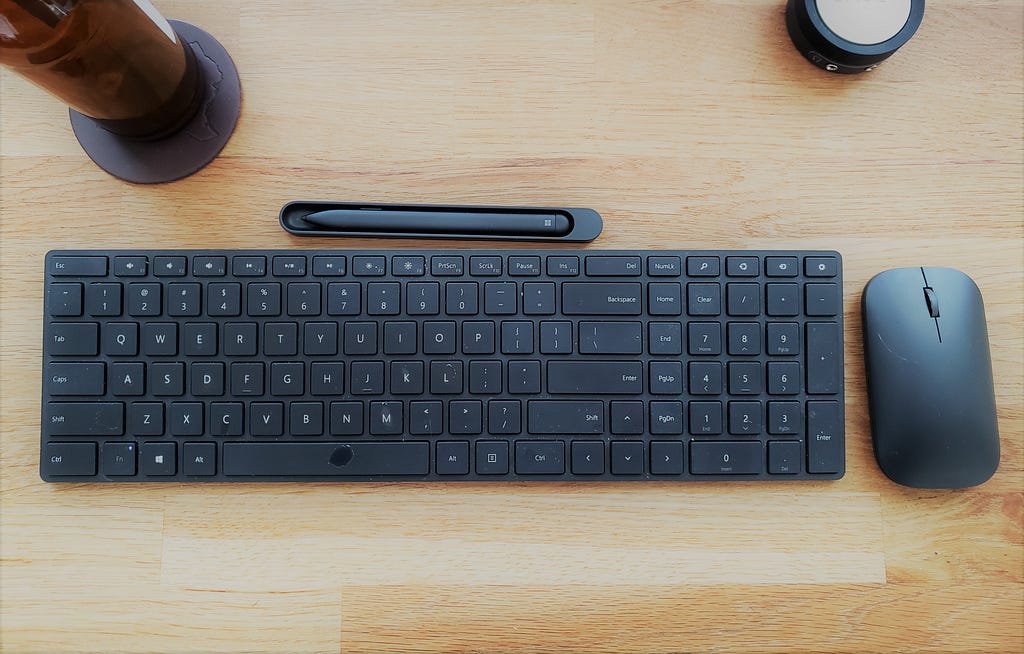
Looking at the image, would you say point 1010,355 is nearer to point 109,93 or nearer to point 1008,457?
point 1008,457

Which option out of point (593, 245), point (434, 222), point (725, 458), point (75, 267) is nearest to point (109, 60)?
point (75, 267)

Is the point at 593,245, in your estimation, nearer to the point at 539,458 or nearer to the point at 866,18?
the point at 539,458

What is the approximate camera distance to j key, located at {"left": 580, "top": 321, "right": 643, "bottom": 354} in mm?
610

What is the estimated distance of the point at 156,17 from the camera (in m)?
0.57

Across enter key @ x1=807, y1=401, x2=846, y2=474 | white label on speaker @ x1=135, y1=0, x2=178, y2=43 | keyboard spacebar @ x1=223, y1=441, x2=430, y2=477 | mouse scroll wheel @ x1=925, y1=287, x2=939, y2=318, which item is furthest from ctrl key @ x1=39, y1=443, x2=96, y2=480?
mouse scroll wheel @ x1=925, y1=287, x2=939, y2=318

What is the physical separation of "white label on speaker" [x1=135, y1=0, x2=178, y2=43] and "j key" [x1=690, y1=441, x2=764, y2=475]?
597mm

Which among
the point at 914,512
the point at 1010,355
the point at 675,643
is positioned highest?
the point at 1010,355

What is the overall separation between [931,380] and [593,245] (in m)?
0.33

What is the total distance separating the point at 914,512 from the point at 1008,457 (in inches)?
4.3

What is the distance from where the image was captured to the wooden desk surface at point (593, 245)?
24.6 inches

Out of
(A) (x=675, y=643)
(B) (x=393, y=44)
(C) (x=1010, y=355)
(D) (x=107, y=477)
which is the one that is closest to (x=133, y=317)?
(D) (x=107, y=477)

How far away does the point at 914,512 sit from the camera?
0.64 metres

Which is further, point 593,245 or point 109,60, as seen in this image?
point 593,245

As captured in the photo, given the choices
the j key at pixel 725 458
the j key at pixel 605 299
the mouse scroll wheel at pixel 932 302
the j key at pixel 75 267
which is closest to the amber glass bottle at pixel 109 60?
the j key at pixel 75 267
